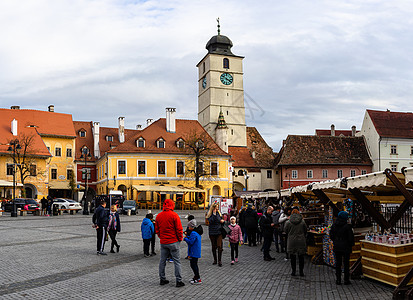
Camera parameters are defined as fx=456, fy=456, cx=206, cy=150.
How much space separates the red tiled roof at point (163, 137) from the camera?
58.3 metres

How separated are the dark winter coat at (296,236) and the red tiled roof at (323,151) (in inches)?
2248

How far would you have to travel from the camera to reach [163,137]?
6047cm

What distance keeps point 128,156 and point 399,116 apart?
4164 centimetres

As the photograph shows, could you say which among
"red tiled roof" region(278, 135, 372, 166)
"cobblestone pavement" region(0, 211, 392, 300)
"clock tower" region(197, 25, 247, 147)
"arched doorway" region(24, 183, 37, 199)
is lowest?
"cobblestone pavement" region(0, 211, 392, 300)

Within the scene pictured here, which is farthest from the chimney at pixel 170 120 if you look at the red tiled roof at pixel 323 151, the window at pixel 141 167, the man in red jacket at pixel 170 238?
the man in red jacket at pixel 170 238

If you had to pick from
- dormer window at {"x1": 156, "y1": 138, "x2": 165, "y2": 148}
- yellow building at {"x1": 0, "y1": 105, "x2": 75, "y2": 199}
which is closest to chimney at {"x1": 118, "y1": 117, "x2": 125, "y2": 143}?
yellow building at {"x1": 0, "y1": 105, "x2": 75, "y2": 199}

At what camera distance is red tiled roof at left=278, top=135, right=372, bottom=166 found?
68312 millimetres

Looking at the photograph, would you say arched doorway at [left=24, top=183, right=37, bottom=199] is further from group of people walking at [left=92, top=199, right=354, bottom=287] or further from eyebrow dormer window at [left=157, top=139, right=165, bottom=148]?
group of people walking at [left=92, top=199, right=354, bottom=287]

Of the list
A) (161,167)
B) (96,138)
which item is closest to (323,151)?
(161,167)

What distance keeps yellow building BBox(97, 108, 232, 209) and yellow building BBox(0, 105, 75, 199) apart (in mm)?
7917

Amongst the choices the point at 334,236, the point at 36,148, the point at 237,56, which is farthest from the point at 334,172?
the point at 334,236

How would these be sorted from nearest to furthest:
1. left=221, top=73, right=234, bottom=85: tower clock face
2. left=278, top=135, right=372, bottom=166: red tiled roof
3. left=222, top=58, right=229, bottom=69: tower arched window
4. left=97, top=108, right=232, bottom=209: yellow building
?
left=97, top=108, right=232, bottom=209: yellow building
left=278, top=135, right=372, bottom=166: red tiled roof
left=221, top=73, right=234, bottom=85: tower clock face
left=222, top=58, right=229, bottom=69: tower arched window

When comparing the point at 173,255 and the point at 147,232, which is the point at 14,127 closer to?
the point at 147,232

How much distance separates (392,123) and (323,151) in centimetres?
1100
